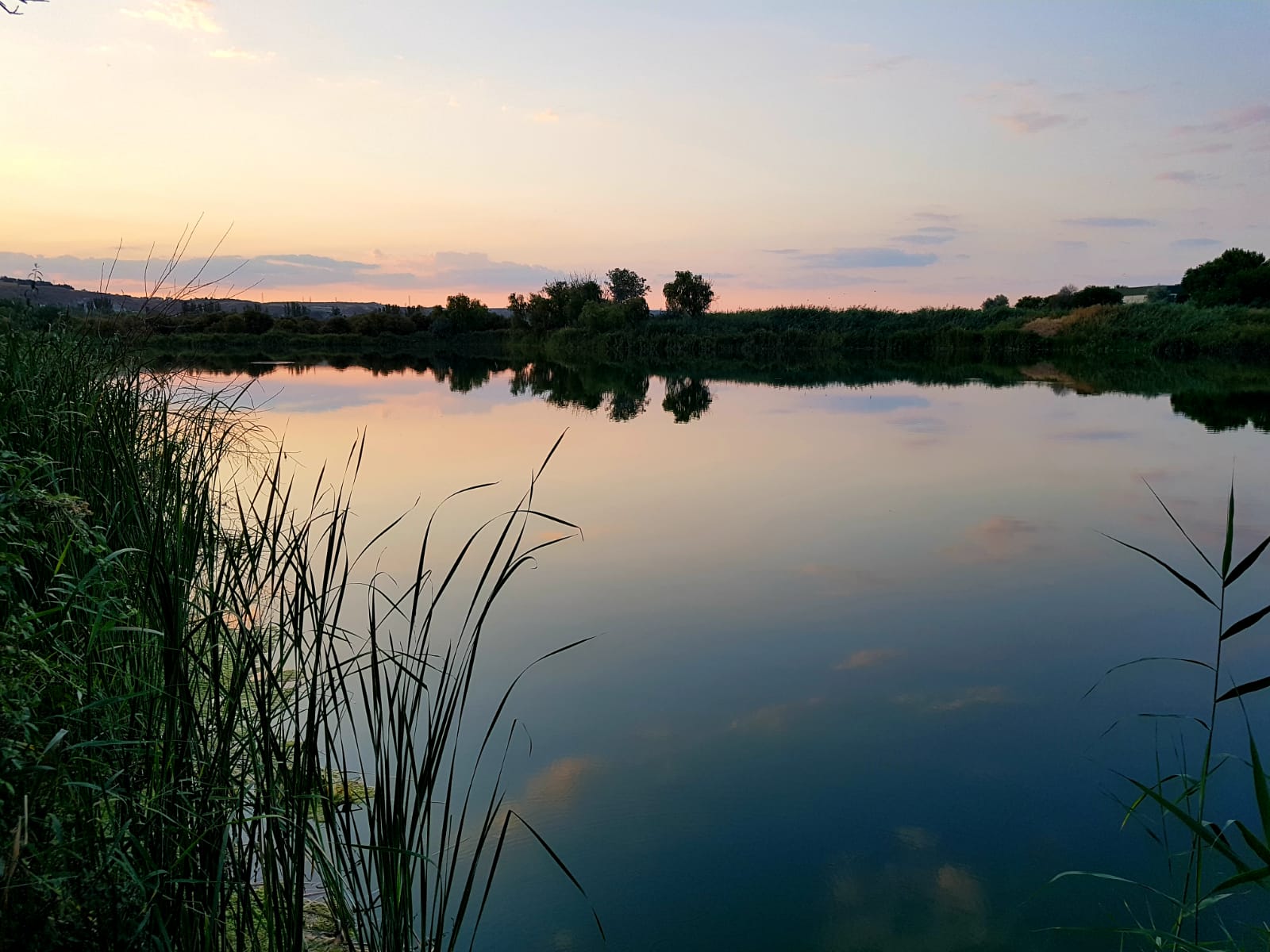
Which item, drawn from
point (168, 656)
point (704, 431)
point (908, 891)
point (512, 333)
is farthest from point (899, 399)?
point (512, 333)

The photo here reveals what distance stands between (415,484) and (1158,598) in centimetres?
507

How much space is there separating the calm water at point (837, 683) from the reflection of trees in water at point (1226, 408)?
2.85 metres

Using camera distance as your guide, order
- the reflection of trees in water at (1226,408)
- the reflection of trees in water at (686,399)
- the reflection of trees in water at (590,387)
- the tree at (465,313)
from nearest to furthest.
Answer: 1. the reflection of trees in water at (1226,408)
2. the reflection of trees in water at (686,399)
3. the reflection of trees in water at (590,387)
4. the tree at (465,313)

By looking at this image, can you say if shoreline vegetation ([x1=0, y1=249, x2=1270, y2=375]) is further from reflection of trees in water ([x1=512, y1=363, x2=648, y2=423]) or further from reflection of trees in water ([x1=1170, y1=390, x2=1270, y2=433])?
reflection of trees in water ([x1=1170, y1=390, x2=1270, y2=433])

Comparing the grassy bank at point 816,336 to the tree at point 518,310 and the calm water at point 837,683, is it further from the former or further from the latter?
the calm water at point 837,683

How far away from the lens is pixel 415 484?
273 inches

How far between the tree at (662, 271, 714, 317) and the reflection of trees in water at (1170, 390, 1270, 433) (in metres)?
17.5

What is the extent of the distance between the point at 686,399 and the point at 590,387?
2918 millimetres

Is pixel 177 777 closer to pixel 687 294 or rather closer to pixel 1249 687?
pixel 1249 687

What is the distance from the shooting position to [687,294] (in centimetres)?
2912

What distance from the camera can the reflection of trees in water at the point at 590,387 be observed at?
1266 cm

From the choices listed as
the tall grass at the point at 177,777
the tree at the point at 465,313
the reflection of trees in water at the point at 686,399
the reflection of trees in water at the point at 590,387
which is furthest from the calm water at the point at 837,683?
the tree at the point at 465,313

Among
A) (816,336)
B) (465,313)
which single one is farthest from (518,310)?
(816,336)

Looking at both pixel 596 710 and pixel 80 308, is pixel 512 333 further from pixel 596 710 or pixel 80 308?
pixel 596 710
